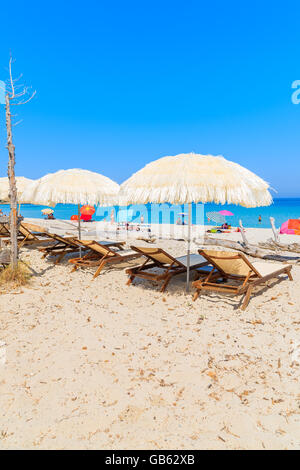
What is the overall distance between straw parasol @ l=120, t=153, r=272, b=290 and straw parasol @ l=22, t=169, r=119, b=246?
209cm

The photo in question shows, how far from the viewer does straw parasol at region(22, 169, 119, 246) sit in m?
7.34

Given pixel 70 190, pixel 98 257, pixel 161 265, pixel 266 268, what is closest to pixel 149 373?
pixel 161 265

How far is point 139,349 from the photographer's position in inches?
138

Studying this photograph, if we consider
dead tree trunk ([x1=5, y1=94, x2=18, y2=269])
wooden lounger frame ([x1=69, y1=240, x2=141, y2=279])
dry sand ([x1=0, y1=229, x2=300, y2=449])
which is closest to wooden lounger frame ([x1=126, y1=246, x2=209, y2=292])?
dry sand ([x1=0, y1=229, x2=300, y2=449])

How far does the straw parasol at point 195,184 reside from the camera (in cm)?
481

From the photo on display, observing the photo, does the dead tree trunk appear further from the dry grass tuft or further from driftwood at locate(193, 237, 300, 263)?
driftwood at locate(193, 237, 300, 263)

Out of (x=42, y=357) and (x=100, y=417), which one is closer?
(x=100, y=417)

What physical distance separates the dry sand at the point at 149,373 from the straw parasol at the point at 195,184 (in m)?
1.90

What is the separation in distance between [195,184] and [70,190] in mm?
3912

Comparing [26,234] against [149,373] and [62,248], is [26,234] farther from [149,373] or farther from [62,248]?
[149,373]

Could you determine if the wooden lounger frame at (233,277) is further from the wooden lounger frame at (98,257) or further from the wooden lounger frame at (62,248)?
the wooden lounger frame at (62,248)

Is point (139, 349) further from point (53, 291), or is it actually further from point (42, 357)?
point (53, 291)
